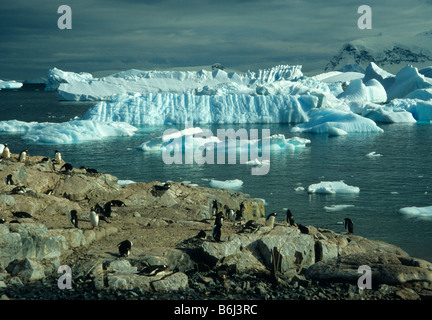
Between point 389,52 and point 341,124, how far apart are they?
12159cm

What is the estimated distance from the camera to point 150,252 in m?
10.3

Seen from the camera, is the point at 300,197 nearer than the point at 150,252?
No

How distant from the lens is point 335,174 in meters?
26.6

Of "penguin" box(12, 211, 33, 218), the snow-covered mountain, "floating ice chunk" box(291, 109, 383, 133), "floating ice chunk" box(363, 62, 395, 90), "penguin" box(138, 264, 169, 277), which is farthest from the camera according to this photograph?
the snow-covered mountain

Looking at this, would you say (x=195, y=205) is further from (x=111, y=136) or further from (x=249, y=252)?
(x=111, y=136)

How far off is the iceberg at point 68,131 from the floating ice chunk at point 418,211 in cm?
2736

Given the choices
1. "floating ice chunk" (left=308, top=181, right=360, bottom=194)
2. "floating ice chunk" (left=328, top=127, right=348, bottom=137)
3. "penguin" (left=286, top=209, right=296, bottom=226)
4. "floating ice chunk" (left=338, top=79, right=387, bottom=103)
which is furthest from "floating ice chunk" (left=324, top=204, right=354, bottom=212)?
"floating ice chunk" (left=338, top=79, right=387, bottom=103)

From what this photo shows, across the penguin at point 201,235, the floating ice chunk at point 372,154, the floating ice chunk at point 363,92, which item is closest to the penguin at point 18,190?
the penguin at point 201,235

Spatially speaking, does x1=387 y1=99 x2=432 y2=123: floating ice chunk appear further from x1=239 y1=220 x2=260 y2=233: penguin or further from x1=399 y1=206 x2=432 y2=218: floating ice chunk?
x1=239 y1=220 x2=260 y2=233: penguin

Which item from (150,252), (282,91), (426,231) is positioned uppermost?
(282,91)

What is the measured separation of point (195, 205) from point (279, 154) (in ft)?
60.8

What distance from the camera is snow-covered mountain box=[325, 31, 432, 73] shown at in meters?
141

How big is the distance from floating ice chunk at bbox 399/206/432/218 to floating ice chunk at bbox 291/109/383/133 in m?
25.2
